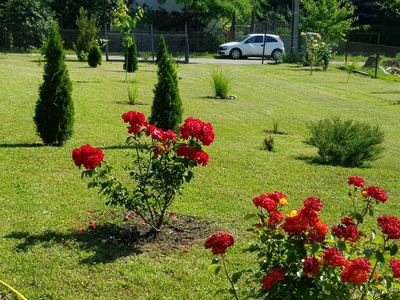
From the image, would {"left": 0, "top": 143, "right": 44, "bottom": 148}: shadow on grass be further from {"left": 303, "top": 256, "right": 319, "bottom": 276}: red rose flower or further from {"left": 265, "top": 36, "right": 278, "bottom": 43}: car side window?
{"left": 265, "top": 36, "right": 278, "bottom": 43}: car side window

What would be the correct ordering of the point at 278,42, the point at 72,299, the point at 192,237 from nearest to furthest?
the point at 72,299, the point at 192,237, the point at 278,42

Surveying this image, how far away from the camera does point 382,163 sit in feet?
34.6

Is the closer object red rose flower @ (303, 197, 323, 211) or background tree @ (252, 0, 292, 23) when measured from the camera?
red rose flower @ (303, 197, 323, 211)

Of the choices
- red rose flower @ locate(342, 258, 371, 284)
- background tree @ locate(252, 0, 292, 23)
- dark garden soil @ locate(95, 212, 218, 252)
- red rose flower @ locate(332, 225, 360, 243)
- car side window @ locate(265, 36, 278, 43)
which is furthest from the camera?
background tree @ locate(252, 0, 292, 23)

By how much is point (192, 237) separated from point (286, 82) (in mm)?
17938

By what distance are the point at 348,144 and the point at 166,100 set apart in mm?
3575

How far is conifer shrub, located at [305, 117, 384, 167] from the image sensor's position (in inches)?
390

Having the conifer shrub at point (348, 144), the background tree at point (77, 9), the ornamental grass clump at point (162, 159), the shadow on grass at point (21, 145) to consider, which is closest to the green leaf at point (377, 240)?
the ornamental grass clump at point (162, 159)

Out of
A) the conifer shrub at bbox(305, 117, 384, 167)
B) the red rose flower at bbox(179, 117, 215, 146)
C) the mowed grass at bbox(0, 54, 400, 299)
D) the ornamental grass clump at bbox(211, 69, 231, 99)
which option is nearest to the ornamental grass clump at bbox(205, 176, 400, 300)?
the mowed grass at bbox(0, 54, 400, 299)

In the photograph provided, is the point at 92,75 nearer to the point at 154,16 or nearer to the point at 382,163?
the point at 382,163

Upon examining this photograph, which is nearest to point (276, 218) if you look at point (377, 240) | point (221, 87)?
point (377, 240)

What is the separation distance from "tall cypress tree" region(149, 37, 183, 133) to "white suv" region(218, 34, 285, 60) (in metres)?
24.2

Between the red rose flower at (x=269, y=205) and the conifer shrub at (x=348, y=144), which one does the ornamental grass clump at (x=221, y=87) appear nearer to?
the conifer shrub at (x=348, y=144)

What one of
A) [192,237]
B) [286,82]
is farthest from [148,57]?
[192,237]
